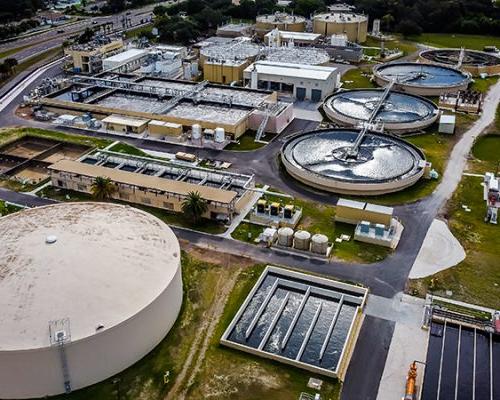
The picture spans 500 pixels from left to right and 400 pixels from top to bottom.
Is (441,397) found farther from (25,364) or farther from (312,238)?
(25,364)

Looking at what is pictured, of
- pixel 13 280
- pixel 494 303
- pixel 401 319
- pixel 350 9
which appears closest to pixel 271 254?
pixel 401 319

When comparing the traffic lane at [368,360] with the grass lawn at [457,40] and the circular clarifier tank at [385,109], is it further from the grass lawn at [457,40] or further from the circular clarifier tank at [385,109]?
the grass lawn at [457,40]

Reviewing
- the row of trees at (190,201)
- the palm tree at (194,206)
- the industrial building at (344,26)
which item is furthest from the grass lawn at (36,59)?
the industrial building at (344,26)

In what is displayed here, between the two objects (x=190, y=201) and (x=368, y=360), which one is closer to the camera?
(x=368, y=360)

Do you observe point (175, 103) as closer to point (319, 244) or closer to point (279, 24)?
point (319, 244)

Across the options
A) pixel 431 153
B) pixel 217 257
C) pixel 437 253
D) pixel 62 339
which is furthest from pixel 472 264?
pixel 62 339

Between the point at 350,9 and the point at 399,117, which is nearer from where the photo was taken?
the point at 399,117

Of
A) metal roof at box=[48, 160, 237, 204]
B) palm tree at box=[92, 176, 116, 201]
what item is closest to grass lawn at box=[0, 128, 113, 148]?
metal roof at box=[48, 160, 237, 204]
